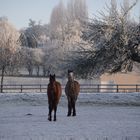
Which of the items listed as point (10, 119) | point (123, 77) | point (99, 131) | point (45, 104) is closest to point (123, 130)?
point (99, 131)

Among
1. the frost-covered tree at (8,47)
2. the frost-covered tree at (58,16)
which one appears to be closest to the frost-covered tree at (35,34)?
the frost-covered tree at (58,16)

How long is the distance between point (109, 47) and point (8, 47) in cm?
2799

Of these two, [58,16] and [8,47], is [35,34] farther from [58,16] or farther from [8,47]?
[8,47]

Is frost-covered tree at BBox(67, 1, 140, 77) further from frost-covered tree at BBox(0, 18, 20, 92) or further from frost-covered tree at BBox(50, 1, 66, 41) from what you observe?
frost-covered tree at BBox(50, 1, 66, 41)

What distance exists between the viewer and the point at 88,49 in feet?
96.8

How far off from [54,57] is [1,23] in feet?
32.3

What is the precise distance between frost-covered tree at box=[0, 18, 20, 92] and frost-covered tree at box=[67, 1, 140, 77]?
20954 millimetres

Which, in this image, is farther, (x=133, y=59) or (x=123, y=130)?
(x=133, y=59)

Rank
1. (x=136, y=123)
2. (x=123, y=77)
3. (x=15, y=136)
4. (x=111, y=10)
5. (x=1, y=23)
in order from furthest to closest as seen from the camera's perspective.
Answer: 1. (x=1, y=23)
2. (x=123, y=77)
3. (x=111, y=10)
4. (x=136, y=123)
5. (x=15, y=136)

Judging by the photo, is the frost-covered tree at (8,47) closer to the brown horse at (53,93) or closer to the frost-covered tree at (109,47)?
the frost-covered tree at (109,47)

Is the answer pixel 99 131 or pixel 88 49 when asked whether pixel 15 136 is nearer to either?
pixel 99 131

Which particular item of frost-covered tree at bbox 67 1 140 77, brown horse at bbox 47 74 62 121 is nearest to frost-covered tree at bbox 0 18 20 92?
frost-covered tree at bbox 67 1 140 77

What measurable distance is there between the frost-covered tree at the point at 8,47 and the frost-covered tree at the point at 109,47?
2095 cm

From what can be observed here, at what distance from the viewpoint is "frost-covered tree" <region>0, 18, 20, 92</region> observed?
51297 mm
